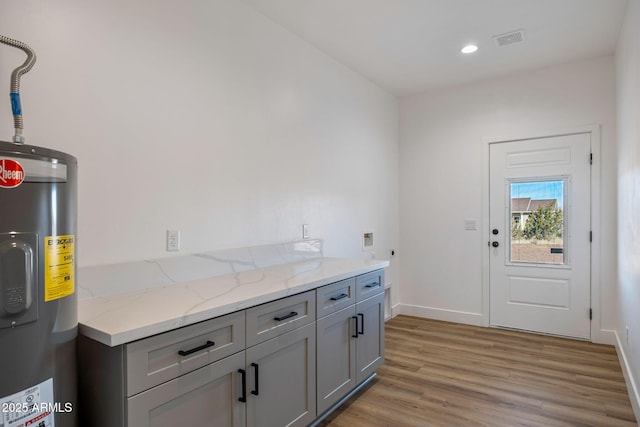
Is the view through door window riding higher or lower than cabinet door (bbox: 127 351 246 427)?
higher

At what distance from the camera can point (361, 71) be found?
3.85 m

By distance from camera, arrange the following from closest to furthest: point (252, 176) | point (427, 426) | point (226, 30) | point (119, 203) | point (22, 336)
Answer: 1. point (22, 336)
2. point (119, 203)
3. point (427, 426)
4. point (226, 30)
5. point (252, 176)

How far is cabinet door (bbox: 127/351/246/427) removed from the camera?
131 centimetres

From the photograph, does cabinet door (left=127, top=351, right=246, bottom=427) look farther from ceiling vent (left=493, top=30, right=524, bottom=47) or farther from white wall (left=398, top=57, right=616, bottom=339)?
white wall (left=398, top=57, right=616, bottom=339)

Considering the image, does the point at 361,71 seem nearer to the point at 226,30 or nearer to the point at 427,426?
the point at 226,30

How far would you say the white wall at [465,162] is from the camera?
3576mm

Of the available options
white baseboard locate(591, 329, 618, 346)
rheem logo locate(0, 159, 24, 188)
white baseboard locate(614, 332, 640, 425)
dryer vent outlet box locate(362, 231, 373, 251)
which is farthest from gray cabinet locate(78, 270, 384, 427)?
white baseboard locate(591, 329, 618, 346)

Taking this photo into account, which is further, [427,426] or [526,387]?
[526,387]

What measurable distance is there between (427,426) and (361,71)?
317cm

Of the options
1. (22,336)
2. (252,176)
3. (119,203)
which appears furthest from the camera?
(252,176)

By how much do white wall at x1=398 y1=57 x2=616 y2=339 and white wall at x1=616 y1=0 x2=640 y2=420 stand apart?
367 mm

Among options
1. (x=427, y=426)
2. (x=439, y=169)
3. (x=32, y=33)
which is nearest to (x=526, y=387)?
(x=427, y=426)

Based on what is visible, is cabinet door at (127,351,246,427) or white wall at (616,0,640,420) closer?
cabinet door at (127,351,246,427)

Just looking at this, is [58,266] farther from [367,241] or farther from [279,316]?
[367,241]
